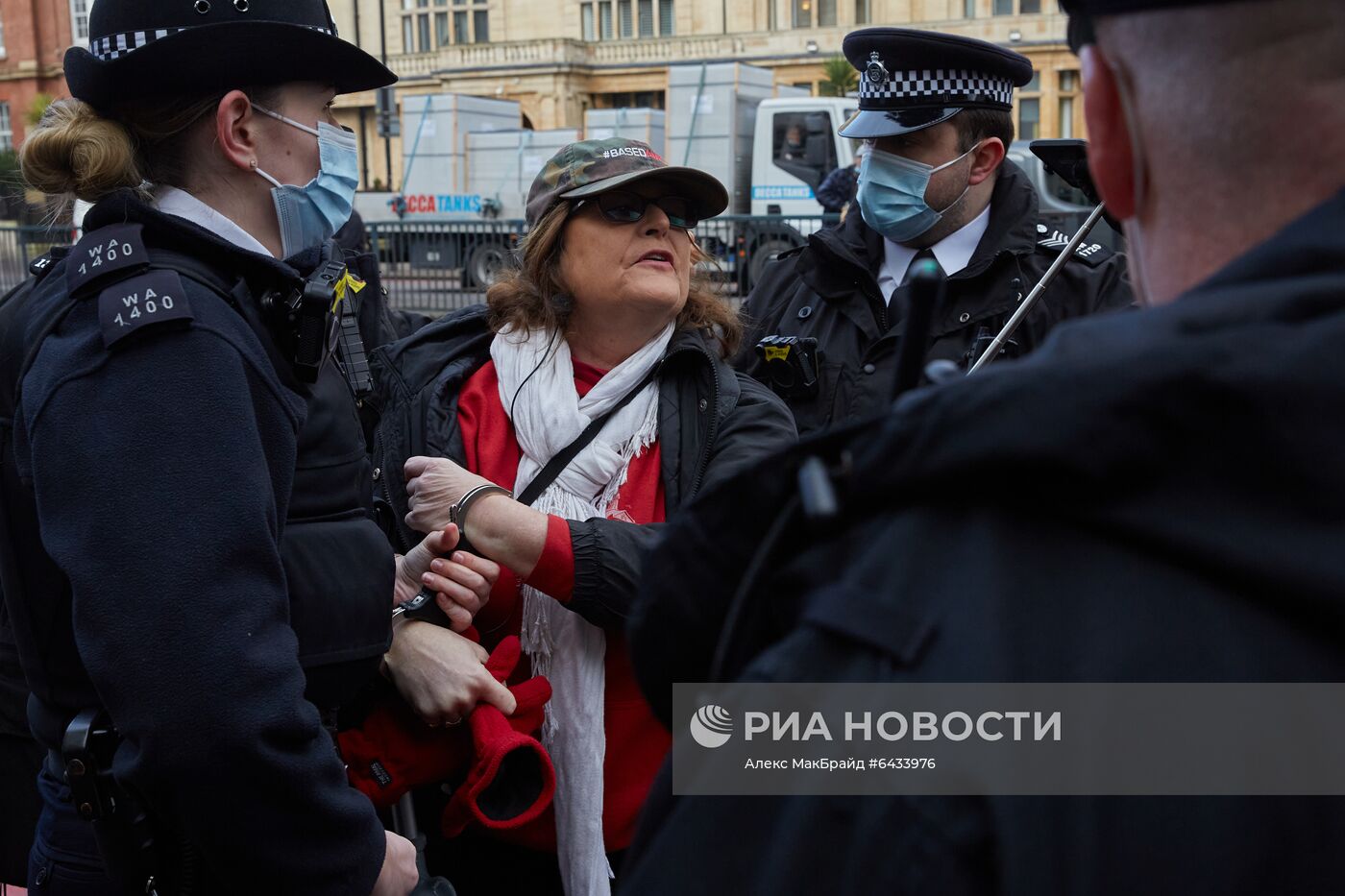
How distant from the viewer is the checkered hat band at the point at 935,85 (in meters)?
3.65

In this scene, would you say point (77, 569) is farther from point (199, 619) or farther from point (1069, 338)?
point (1069, 338)

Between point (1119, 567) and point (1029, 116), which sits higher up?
point (1029, 116)

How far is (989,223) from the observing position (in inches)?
143

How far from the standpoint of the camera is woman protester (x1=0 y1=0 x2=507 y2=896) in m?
1.65

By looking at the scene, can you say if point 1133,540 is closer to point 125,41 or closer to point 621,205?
point 125,41

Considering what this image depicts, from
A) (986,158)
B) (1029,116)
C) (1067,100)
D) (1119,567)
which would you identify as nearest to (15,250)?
(986,158)

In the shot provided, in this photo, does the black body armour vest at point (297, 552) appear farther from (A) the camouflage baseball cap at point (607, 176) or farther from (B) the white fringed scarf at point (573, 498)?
(A) the camouflage baseball cap at point (607, 176)

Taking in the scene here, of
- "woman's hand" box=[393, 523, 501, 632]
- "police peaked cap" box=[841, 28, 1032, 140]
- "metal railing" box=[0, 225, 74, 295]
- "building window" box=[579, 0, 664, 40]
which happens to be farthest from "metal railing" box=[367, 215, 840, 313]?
"building window" box=[579, 0, 664, 40]

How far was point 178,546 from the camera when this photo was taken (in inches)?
65.1

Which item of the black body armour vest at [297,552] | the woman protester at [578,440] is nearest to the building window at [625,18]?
the woman protester at [578,440]

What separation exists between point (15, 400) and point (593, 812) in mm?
1359

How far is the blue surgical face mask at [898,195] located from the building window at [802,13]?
1427 inches

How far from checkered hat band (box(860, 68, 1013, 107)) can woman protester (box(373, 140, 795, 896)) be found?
891 mm

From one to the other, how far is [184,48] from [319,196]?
34 centimetres
